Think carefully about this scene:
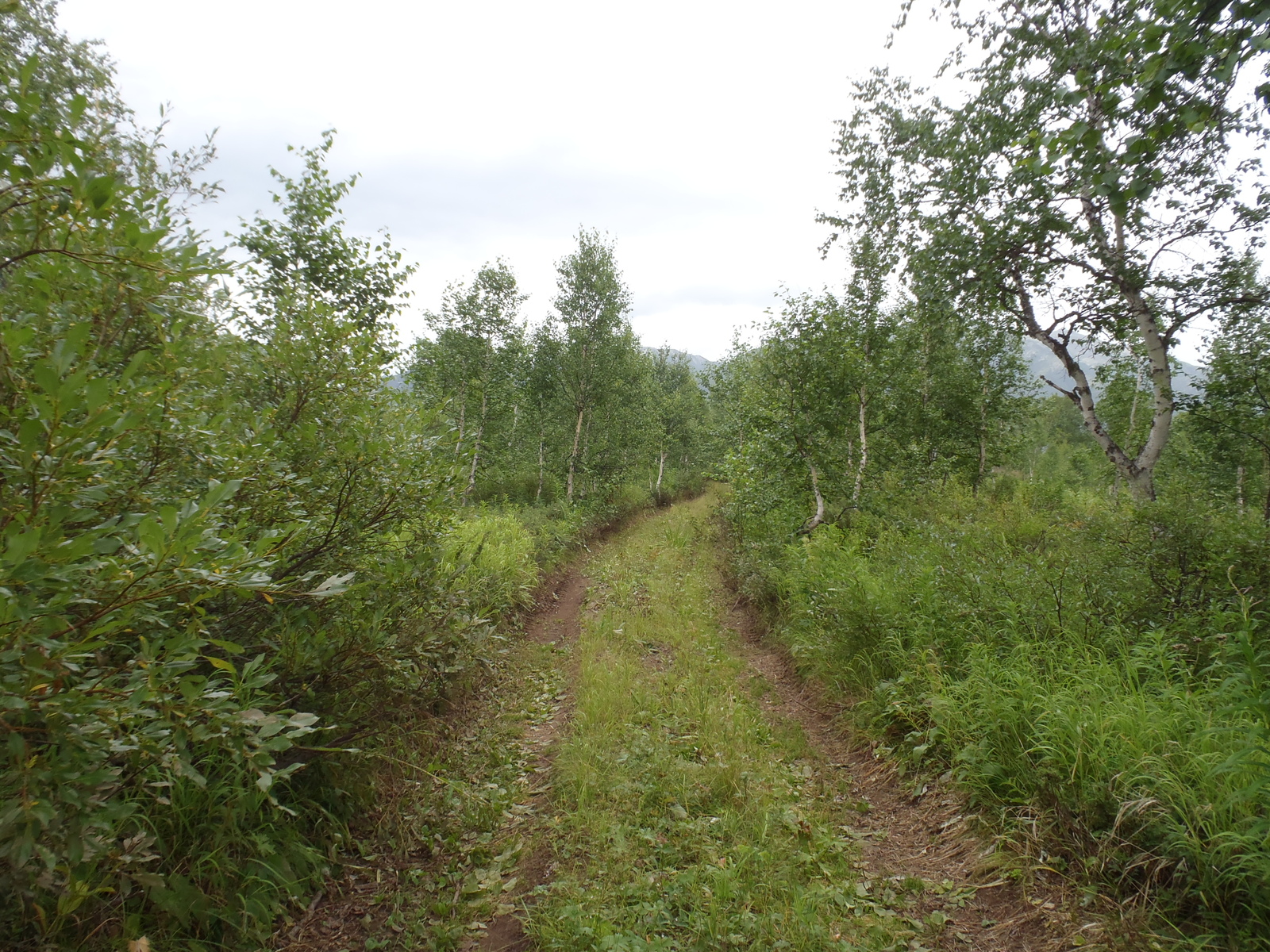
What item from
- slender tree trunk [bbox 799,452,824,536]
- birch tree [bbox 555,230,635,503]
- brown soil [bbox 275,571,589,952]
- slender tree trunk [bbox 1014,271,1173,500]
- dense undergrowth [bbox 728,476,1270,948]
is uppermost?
birch tree [bbox 555,230,635,503]

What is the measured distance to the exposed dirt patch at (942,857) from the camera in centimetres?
338

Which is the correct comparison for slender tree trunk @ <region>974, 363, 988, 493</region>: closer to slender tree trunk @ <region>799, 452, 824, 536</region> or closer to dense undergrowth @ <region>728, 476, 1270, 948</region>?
slender tree trunk @ <region>799, 452, 824, 536</region>

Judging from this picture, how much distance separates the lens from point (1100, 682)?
4.54 m

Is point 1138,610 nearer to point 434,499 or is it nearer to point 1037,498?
point 434,499

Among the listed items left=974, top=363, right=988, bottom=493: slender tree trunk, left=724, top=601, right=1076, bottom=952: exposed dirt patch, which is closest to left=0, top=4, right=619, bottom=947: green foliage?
left=724, top=601, right=1076, bottom=952: exposed dirt patch

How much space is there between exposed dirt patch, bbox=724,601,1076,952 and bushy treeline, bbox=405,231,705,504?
50.0 ft

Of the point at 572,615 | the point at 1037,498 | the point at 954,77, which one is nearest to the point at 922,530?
the point at 572,615

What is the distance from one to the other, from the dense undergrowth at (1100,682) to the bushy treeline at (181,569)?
4.77 meters

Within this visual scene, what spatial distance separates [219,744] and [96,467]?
6.48ft

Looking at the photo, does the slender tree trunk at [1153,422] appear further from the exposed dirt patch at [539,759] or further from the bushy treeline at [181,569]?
the bushy treeline at [181,569]

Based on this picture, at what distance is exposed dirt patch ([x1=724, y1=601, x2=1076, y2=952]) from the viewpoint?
A: 11.1ft

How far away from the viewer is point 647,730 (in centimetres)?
617

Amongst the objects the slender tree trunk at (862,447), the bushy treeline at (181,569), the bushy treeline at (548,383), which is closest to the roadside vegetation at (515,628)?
the bushy treeline at (181,569)

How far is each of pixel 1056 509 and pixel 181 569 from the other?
19308 mm
